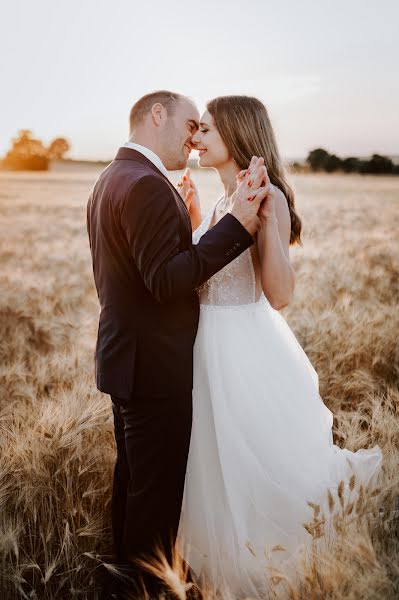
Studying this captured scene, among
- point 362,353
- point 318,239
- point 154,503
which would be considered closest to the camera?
point 154,503

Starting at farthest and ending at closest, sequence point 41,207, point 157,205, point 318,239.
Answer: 1. point 41,207
2. point 318,239
3. point 157,205

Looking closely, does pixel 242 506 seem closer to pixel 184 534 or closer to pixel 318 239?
pixel 184 534

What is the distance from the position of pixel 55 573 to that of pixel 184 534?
0.61 meters

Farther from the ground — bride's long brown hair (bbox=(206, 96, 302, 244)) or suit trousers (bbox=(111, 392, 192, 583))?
bride's long brown hair (bbox=(206, 96, 302, 244))

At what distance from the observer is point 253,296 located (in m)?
2.61

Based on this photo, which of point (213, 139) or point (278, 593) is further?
point (213, 139)

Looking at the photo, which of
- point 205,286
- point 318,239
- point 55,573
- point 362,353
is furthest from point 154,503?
point 318,239

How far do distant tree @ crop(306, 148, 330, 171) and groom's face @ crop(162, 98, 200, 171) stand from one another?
41234 mm

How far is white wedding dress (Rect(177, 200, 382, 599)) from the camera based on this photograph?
8.00 feet

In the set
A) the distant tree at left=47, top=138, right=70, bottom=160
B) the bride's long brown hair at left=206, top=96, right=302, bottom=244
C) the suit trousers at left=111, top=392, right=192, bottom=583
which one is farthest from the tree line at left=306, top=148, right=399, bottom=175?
the suit trousers at left=111, top=392, right=192, bottom=583

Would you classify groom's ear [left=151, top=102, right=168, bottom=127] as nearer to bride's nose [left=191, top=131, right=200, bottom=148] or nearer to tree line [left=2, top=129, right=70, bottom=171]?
bride's nose [left=191, top=131, right=200, bottom=148]

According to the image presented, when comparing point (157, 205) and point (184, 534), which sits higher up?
point (157, 205)

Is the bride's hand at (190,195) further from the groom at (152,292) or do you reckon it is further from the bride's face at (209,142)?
the groom at (152,292)

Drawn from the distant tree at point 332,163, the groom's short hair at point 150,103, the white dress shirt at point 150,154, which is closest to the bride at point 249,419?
the groom's short hair at point 150,103
